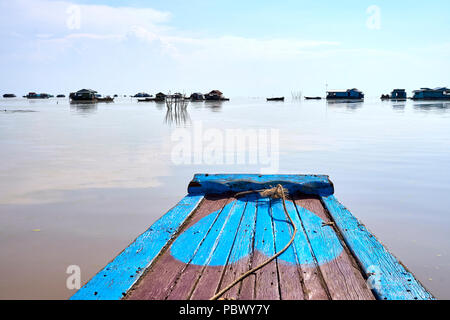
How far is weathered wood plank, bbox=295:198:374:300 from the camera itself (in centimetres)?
258

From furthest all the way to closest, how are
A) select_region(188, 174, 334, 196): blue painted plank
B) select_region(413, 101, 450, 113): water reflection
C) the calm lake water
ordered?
select_region(413, 101, 450, 113): water reflection → select_region(188, 174, 334, 196): blue painted plank → the calm lake water

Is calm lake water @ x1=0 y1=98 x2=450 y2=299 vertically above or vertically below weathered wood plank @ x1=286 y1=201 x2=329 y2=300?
below

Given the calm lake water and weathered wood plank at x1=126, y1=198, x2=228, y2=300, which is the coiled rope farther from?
the calm lake water

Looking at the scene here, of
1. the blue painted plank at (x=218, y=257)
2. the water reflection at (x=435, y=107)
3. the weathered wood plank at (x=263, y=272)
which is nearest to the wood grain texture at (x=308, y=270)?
the weathered wood plank at (x=263, y=272)

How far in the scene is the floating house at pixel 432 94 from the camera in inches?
3014

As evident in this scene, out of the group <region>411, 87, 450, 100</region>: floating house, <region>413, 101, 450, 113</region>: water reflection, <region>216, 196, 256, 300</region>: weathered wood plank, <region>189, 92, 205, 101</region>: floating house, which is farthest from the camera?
<region>189, 92, 205, 101</region>: floating house

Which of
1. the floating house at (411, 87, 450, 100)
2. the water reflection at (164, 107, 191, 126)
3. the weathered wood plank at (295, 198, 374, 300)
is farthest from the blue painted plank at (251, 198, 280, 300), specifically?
the floating house at (411, 87, 450, 100)

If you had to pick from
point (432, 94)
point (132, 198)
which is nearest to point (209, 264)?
point (132, 198)

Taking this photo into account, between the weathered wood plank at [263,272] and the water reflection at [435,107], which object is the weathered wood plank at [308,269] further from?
the water reflection at [435,107]

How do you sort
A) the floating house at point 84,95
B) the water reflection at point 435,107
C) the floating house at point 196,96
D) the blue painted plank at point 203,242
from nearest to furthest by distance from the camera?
the blue painted plank at point 203,242
the water reflection at point 435,107
the floating house at point 84,95
the floating house at point 196,96

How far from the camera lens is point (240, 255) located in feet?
10.4

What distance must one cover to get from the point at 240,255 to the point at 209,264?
0.33 meters

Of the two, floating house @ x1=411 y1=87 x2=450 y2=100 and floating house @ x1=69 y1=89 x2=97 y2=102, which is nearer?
floating house @ x1=69 y1=89 x2=97 y2=102
